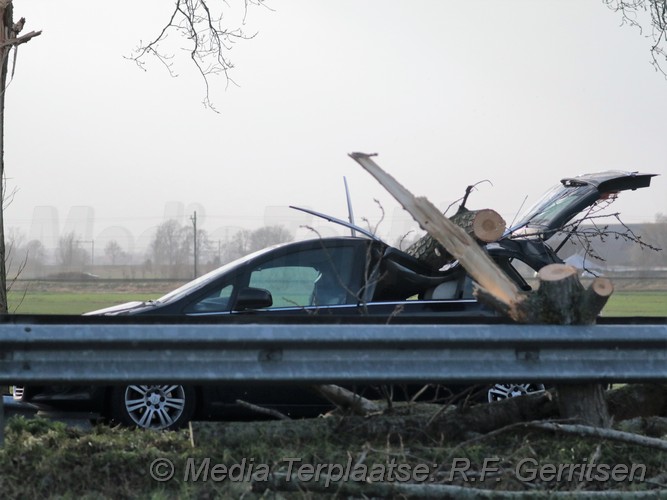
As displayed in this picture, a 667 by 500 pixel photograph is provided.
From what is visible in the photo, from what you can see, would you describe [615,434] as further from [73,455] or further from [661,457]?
[73,455]

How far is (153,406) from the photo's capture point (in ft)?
23.5

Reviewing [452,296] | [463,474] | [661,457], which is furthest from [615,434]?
[452,296]

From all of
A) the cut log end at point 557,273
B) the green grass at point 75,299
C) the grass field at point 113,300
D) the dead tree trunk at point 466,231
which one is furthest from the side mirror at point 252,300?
the green grass at point 75,299

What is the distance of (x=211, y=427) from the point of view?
15.6ft

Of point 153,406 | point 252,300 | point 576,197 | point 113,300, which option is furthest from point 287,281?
point 113,300

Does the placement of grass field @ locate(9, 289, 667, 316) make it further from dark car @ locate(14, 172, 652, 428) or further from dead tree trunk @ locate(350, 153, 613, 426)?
dead tree trunk @ locate(350, 153, 613, 426)

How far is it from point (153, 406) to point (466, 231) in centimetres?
273

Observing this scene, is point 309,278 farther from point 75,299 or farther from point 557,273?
point 75,299

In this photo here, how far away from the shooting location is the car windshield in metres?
7.90

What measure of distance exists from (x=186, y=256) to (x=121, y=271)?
3.92 m

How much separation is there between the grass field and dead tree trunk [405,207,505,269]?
21771mm

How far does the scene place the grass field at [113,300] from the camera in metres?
31.1

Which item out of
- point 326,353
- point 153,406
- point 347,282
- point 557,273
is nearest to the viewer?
point 326,353

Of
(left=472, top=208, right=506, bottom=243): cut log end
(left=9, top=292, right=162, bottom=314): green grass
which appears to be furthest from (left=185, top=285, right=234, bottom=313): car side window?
(left=9, top=292, right=162, bottom=314): green grass
